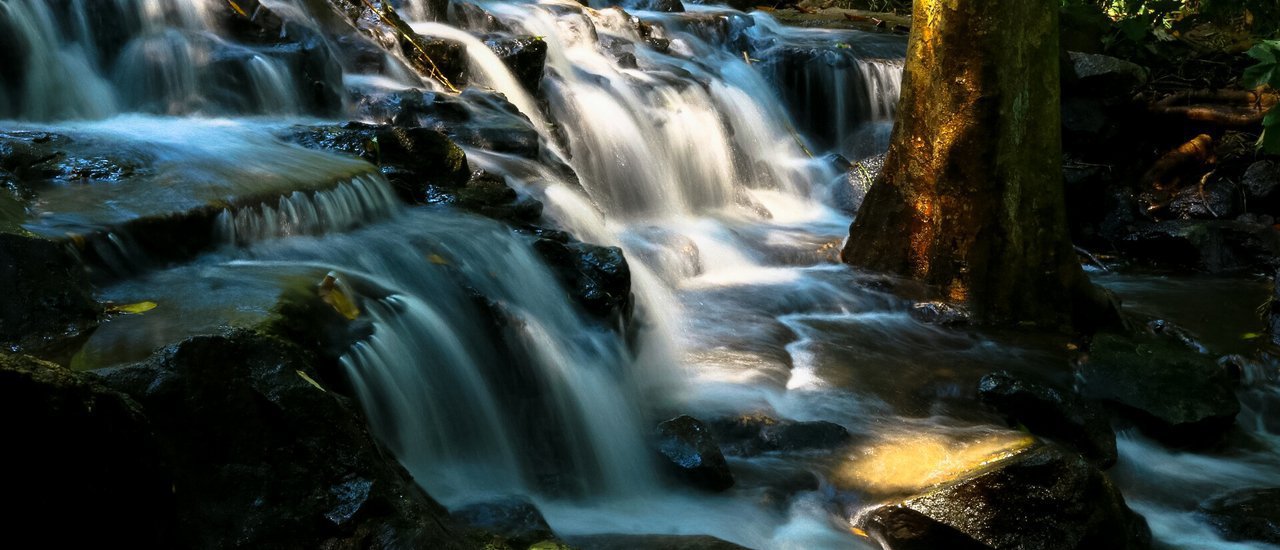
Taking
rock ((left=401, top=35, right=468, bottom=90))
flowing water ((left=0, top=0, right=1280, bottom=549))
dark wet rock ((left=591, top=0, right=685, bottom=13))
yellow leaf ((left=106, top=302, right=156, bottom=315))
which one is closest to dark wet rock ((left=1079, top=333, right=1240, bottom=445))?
flowing water ((left=0, top=0, right=1280, bottom=549))

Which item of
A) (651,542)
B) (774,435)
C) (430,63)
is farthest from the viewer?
(430,63)

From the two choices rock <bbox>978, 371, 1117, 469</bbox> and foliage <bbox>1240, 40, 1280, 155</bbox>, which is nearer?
rock <bbox>978, 371, 1117, 469</bbox>

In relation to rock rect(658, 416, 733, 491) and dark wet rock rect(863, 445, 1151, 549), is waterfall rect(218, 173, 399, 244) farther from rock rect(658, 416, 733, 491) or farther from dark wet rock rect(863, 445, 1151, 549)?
dark wet rock rect(863, 445, 1151, 549)

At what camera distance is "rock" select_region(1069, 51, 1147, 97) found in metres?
11.0

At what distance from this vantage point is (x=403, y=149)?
6387mm

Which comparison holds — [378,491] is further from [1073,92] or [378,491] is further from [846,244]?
[1073,92]

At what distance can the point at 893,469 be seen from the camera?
4.83 metres

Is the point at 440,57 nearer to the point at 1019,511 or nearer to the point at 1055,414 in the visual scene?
the point at 1055,414

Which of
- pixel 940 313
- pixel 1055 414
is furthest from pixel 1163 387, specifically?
pixel 940 313

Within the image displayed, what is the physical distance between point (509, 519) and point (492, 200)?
2929 mm

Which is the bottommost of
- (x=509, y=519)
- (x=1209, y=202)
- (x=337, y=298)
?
(x=1209, y=202)

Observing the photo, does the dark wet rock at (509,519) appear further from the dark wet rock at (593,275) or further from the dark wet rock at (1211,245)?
the dark wet rock at (1211,245)

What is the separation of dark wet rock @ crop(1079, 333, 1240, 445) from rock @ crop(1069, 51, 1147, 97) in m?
5.59

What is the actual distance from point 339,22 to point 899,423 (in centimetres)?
553
